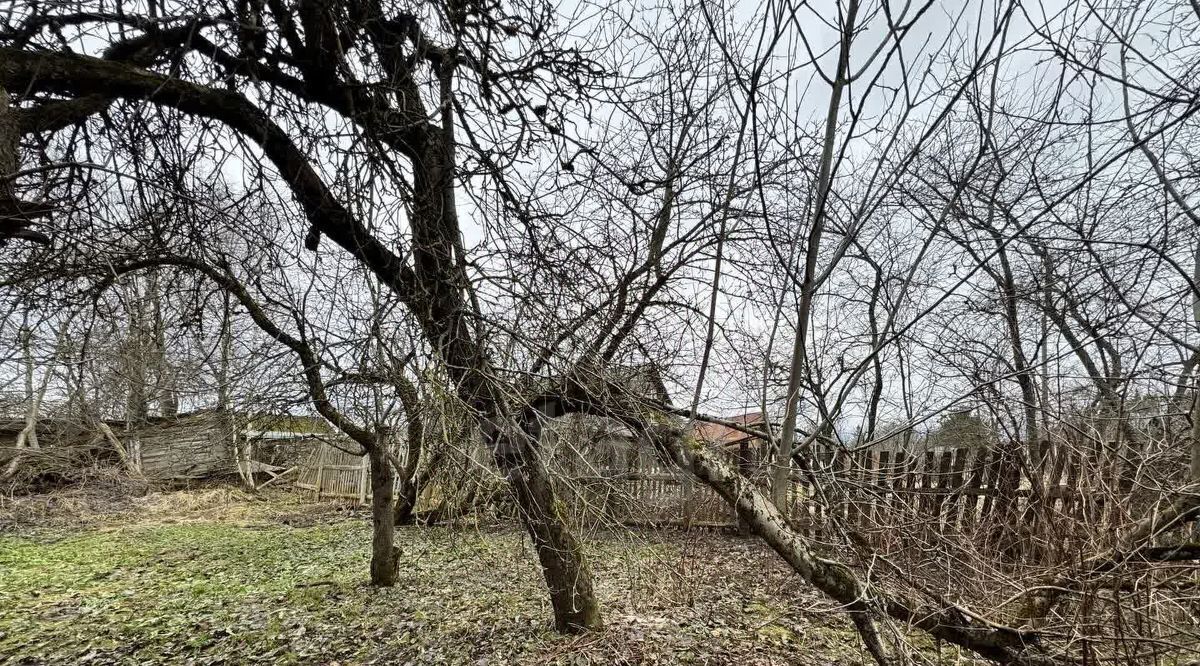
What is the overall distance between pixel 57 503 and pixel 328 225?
12194 mm

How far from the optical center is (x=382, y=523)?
5.61 metres

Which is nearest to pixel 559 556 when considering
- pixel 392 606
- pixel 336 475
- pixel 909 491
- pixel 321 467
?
pixel 392 606

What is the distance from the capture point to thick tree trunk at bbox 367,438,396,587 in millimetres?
5512

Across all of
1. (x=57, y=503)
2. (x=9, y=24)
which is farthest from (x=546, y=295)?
(x=57, y=503)

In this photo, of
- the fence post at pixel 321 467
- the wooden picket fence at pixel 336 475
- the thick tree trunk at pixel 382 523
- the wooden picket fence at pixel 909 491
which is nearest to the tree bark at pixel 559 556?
the wooden picket fence at pixel 909 491

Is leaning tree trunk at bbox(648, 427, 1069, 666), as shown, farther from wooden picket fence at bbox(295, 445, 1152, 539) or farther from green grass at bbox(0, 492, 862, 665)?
green grass at bbox(0, 492, 862, 665)

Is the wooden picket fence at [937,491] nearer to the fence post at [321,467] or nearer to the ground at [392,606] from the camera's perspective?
the ground at [392,606]

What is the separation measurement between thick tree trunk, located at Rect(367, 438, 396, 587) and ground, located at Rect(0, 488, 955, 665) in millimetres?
161

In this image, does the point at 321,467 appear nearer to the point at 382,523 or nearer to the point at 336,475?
the point at 336,475

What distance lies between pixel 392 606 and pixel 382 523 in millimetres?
852

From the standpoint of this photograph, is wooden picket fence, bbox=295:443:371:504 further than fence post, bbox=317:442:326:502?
No

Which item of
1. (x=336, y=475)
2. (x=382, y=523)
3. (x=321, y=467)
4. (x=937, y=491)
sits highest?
(x=937, y=491)

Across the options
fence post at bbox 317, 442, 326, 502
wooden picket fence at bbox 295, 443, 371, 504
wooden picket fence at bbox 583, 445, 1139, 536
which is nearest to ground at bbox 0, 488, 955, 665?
wooden picket fence at bbox 583, 445, 1139, 536

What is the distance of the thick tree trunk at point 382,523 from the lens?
18.1ft
